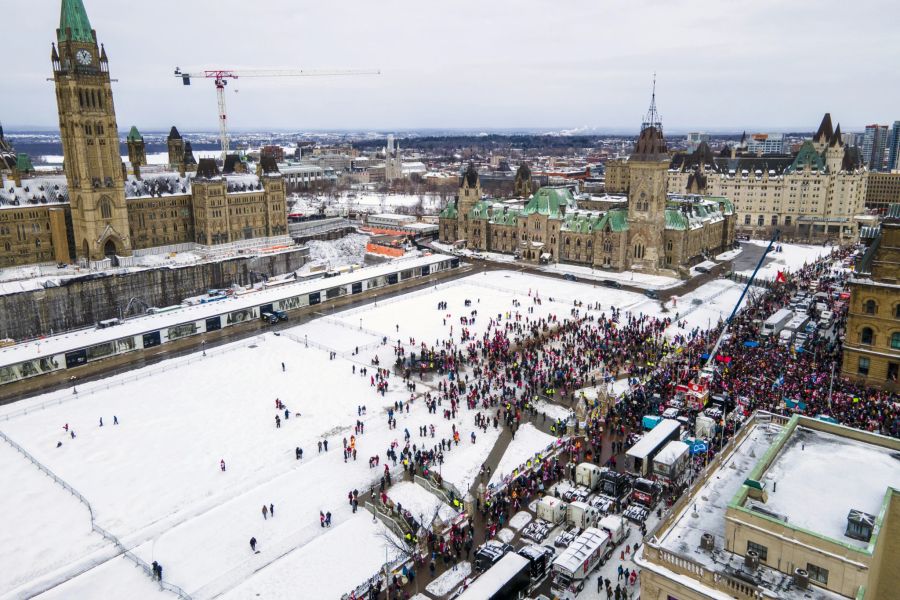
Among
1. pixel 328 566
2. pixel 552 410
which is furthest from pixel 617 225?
pixel 328 566

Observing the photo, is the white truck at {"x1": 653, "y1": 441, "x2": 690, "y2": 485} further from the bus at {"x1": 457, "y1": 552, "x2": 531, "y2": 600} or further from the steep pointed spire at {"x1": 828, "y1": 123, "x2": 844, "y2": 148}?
the steep pointed spire at {"x1": 828, "y1": 123, "x2": 844, "y2": 148}

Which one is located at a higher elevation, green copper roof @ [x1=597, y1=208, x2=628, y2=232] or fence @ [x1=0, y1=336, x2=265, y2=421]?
green copper roof @ [x1=597, y1=208, x2=628, y2=232]

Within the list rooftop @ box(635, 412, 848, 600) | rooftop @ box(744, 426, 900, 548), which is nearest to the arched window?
rooftop @ box(635, 412, 848, 600)

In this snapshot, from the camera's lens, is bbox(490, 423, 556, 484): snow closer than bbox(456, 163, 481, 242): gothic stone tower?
Yes

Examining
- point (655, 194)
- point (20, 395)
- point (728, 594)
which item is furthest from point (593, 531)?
point (655, 194)

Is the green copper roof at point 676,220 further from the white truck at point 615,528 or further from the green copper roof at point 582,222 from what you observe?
the white truck at point 615,528

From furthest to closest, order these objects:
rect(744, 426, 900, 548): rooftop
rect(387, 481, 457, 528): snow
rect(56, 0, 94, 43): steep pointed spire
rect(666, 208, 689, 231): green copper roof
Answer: rect(666, 208, 689, 231): green copper roof, rect(56, 0, 94, 43): steep pointed spire, rect(387, 481, 457, 528): snow, rect(744, 426, 900, 548): rooftop

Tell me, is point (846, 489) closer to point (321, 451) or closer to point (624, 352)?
point (321, 451)
